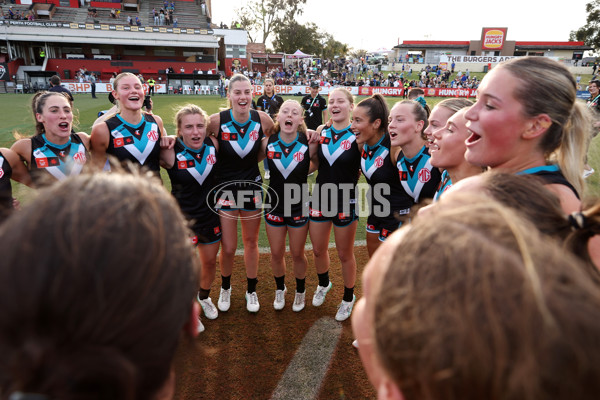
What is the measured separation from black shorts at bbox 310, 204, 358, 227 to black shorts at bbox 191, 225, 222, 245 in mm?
1005

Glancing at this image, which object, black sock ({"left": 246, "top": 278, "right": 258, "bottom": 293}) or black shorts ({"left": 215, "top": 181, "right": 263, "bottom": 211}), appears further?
black sock ({"left": 246, "top": 278, "right": 258, "bottom": 293})

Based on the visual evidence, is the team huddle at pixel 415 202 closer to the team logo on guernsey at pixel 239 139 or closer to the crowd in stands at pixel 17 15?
the team logo on guernsey at pixel 239 139

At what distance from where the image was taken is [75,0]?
135 feet

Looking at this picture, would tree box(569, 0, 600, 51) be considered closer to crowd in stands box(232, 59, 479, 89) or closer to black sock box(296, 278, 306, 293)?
crowd in stands box(232, 59, 479, 89)

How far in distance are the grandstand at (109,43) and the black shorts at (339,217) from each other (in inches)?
1219

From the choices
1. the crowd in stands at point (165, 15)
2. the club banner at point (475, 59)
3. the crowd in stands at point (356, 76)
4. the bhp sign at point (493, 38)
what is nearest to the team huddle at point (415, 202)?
the crowd in stands at point (356, 76)

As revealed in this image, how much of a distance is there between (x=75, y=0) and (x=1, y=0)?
7.32 metres

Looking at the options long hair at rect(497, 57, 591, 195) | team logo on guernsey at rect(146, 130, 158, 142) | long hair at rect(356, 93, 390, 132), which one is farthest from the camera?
team logo on guernsey at rect(146, 130, 158, 142)

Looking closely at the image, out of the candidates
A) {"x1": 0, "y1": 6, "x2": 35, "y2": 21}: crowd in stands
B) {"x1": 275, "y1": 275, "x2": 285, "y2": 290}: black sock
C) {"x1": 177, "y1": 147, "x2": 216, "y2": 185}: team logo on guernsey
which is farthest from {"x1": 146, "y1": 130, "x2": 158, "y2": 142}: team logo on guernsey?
{"x1": 0, "y1": 6, "x2": 35, "y2": 21}: crowd in stands

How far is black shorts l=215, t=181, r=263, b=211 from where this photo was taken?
12.4ft

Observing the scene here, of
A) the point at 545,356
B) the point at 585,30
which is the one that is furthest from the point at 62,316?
the point at 585,30

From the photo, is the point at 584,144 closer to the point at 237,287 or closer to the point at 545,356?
the point at 545,356

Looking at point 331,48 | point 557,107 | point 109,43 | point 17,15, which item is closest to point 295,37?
point 331,48

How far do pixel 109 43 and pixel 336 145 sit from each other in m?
41.8
